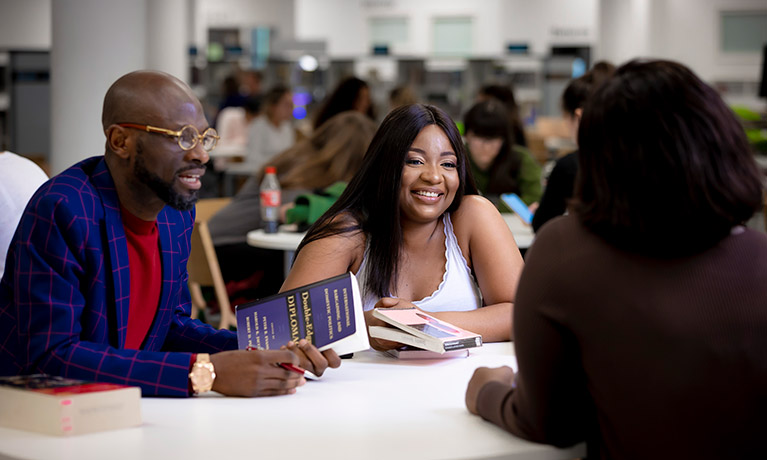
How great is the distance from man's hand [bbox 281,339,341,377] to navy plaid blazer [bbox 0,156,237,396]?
0.68ft

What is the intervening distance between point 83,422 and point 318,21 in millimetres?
14993

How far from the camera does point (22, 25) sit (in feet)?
45.2

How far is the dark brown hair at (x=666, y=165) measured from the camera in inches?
44.8

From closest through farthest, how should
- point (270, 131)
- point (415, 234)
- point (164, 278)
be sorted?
point (164, 278), point (415, 234), point (270, 131)

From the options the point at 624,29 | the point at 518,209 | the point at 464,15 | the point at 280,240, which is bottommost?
the point at 280,240

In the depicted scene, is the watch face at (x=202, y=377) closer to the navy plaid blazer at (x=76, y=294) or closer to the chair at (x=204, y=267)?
the navy plaid blazer at (x=76, y=294)

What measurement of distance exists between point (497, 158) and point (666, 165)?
13.2 ft

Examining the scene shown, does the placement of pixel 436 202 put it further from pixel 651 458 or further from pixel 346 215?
pixel 651 458

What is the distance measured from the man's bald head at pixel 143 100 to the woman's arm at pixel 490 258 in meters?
0.85

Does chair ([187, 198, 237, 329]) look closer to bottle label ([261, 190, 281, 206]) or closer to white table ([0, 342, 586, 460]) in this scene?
bottle label ([261, 190, 281, 206])

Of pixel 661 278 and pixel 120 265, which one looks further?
pixel 120 265

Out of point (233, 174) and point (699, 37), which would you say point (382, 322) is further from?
point (699, 37)

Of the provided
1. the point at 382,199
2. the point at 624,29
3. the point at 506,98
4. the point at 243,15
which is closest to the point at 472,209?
the point at 382,199

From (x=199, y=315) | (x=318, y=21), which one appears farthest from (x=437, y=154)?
(x=318, y=21)
